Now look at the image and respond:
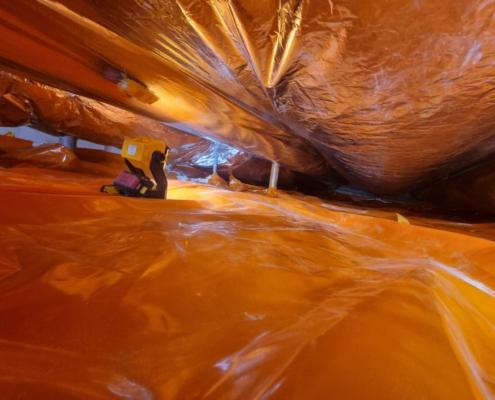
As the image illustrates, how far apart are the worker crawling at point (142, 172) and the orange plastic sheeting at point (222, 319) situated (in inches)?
20.3

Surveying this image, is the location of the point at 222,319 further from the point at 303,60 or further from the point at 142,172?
the point at 142,172

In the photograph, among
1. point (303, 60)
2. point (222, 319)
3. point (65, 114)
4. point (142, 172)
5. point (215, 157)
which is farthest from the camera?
point (215, 157)

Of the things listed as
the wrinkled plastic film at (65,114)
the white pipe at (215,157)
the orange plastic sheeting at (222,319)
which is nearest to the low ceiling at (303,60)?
the orange plastic sheeting at (222,319)

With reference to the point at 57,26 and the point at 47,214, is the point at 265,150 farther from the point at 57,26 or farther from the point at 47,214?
the point at 47,214

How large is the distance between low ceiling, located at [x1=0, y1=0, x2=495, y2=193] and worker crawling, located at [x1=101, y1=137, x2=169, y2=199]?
300 millimetres

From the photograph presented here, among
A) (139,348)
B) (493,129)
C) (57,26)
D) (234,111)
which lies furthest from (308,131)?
(139,348)

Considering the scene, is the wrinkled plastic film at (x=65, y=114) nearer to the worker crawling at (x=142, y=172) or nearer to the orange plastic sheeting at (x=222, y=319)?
the worker crawling at (x=142, y=172)

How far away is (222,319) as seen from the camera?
0.34 metres

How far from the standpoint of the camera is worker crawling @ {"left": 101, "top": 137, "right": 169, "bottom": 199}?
1.20 metres

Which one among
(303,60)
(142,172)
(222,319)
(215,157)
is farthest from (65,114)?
(222,319)

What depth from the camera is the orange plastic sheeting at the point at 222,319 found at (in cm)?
24

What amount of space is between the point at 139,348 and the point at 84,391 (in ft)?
0.21

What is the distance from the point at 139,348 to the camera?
274mm

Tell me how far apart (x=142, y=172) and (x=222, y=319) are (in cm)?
112
